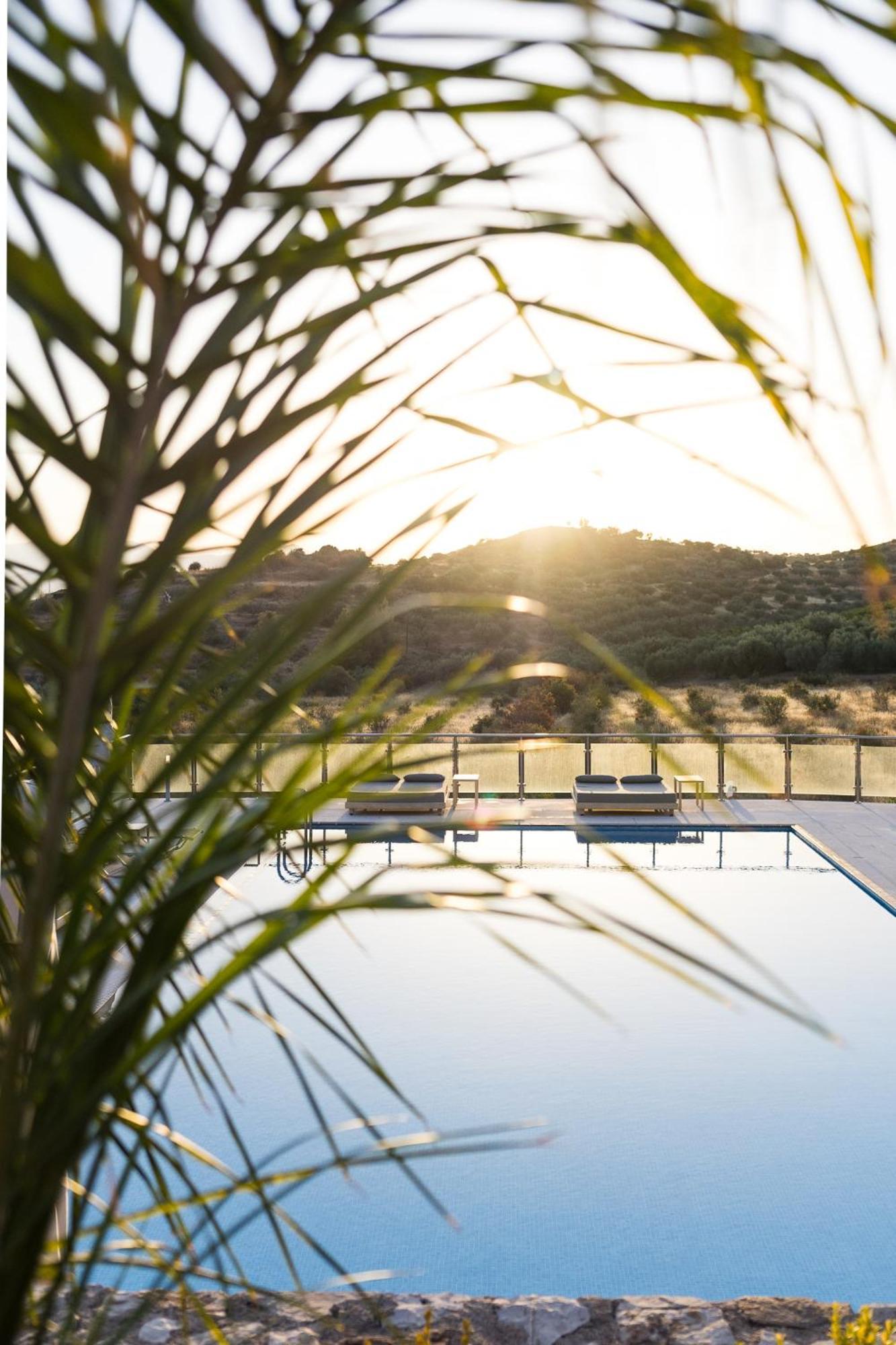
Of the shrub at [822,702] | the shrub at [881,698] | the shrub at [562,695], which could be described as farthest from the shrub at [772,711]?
the shrub at [562,695]

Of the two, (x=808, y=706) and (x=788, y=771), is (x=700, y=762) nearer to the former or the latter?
(x=788, y=771)

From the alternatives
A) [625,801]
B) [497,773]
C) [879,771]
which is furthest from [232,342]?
[879,771]

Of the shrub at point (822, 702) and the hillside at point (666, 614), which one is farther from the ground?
the hillside at point (666, 614)

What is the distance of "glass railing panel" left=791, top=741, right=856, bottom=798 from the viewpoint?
1278cm

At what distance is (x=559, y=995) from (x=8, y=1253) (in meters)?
6.69

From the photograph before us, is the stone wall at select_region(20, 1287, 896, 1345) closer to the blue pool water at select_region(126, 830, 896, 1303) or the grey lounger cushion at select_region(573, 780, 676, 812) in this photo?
the blue pool water at select_region(126, 830, 896, 1303)

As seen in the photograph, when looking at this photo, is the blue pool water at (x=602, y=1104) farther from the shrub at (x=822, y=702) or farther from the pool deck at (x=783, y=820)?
the shrub at (x=822, y=702)

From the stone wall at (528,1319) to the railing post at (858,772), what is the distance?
997 centimetres

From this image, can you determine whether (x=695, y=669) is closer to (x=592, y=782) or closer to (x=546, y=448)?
(x=592, y=782)

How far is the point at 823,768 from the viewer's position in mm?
12859

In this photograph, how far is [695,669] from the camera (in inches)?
750

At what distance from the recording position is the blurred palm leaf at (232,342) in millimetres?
590

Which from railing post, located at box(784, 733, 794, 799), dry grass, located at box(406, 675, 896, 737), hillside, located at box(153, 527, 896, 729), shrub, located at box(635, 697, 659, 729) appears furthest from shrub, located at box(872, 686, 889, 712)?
railing post, located at box(784, 733, 794, 799)

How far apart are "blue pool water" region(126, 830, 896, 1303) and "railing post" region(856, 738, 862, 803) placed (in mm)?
3716
